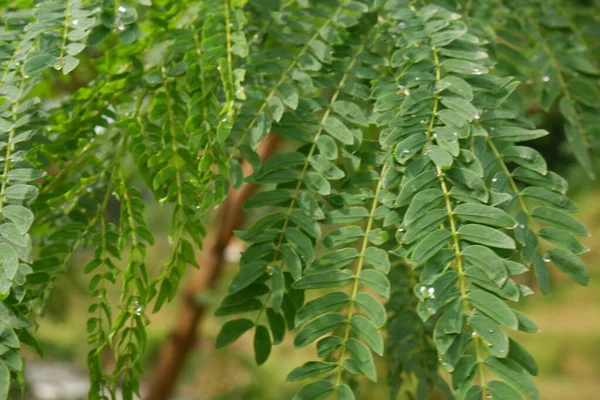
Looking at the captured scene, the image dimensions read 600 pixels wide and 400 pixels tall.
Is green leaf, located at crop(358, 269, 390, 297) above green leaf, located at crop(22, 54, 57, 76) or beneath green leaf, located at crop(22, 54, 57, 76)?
beneath

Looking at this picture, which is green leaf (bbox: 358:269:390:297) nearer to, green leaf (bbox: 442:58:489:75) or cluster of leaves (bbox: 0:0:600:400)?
cluster of leaves (bbox: 0:0:600:400)

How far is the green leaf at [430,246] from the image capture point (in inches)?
21.5

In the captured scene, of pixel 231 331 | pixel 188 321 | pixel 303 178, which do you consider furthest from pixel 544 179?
pixel 188 321

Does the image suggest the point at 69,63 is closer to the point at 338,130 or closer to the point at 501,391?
the point at 338,130

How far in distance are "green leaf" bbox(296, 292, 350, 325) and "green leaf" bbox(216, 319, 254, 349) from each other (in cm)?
8

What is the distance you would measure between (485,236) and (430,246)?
1.8 inches

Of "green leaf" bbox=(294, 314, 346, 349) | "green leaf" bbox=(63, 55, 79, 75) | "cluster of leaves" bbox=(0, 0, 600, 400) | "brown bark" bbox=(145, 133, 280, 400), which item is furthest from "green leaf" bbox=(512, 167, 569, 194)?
"brown bark" bbox=(145, 133, 280, 400)

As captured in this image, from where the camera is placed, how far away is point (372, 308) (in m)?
0.59

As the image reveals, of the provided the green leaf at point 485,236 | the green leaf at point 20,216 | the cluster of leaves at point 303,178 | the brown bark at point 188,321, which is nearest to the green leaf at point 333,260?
the cluster of leaves at point 303,178

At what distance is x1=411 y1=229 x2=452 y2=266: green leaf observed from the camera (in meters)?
0.55

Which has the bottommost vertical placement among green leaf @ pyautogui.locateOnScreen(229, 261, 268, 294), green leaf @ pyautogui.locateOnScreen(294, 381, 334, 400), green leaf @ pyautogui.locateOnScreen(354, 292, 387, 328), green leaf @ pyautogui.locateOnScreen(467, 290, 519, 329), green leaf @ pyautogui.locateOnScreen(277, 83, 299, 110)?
green leaf @ pyautogui.locateOnScreen(294, 381, 334, 400)

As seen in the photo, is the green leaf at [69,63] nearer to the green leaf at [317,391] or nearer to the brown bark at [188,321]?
the green leaf at [317,391]

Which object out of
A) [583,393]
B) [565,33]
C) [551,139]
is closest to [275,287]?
[565,33]

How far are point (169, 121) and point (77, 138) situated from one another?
4.4 inches
